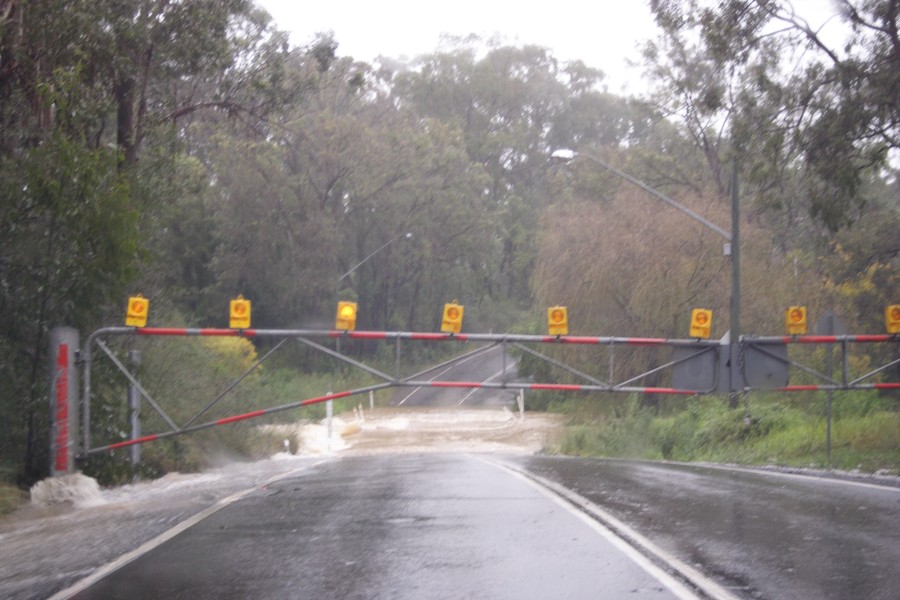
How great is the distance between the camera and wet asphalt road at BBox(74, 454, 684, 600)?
7445 mm

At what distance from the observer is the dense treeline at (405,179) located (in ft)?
49.2

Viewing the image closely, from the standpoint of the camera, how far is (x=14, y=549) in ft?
32.0

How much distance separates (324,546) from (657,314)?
1027 inches

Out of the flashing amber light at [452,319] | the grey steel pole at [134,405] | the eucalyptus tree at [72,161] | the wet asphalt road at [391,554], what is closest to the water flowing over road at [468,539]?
the wet asphalt road at [391,554]

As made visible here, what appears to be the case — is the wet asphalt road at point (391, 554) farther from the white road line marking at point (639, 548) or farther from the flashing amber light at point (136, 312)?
the flashing amber light at point (136, 312)

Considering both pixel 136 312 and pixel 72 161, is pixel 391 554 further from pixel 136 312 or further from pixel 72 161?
pixel 72 161

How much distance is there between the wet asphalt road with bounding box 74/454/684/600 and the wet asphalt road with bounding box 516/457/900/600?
2.07 feet

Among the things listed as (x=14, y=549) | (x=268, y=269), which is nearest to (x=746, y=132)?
(x=14, y=549)

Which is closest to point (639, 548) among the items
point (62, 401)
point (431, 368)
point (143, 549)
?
point (143, 549)

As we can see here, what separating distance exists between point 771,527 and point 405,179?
5051 centimetres

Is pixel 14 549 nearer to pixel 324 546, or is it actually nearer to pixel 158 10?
pixel 324 546

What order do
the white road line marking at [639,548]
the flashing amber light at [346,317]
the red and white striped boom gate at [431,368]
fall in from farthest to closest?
1. the flashing amber light at [346,317]
2. the red and white striped boom gate at [431,368]
3. the white road line marking at [639,548]

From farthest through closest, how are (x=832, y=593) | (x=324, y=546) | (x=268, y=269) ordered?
(x=268, y=269), (x=324, y=546), (x=832, y=593)

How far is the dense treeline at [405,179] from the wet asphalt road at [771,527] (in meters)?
7.62
